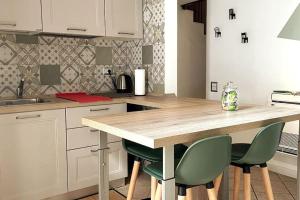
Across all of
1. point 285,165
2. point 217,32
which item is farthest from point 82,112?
point 285,165

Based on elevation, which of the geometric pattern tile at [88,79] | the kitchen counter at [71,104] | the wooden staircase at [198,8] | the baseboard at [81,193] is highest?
the wooden staircase at [198,8]

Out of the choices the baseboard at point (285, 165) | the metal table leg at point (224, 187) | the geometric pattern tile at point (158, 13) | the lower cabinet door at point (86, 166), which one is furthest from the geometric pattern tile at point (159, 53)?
the baseboard at point (285, 165)

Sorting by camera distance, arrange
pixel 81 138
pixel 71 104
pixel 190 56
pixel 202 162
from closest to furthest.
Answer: pixel 202 162
pixel 71 104
pixel 81 138
pixel 190 56

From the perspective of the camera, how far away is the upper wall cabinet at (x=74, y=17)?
2623 millimetres

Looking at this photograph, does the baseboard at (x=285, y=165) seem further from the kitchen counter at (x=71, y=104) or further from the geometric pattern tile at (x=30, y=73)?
the geometric pattern tile at (x=30, y=73)

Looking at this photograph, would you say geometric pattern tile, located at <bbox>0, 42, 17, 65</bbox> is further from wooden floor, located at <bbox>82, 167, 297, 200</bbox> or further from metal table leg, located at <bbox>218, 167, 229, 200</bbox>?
metal table leg, located at <bbox>218, 167, 229, 200</bbox>

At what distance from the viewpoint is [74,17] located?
9.05 ft

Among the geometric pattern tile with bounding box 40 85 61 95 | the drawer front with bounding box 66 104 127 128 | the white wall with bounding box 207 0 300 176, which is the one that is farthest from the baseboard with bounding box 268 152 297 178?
the geometric pattern tile with bounding box 40 85 61 95

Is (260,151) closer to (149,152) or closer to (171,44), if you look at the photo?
(149,152)

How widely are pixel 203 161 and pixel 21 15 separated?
200 cm

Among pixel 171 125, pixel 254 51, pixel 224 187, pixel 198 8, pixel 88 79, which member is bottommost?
pixel 224 187

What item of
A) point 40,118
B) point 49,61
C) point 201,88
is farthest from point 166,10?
point 201,88

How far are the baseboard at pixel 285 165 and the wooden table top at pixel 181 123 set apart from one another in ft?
4.86

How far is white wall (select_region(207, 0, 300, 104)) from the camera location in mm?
3043
